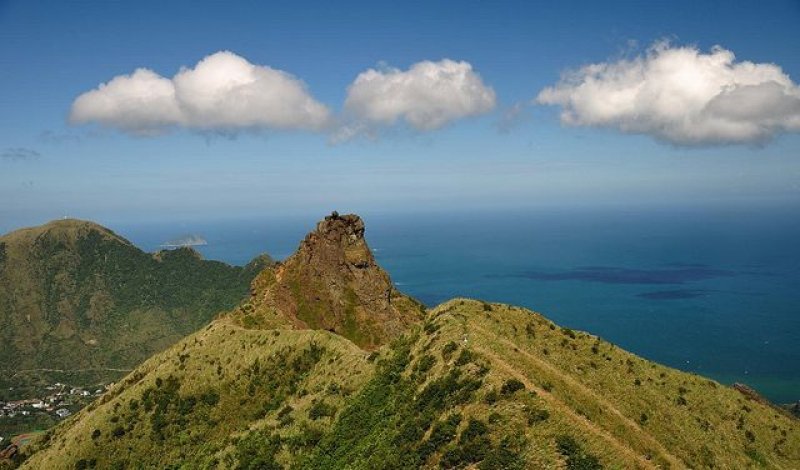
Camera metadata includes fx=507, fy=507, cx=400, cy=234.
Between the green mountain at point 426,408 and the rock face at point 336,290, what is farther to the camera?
the rock face at point 336,290

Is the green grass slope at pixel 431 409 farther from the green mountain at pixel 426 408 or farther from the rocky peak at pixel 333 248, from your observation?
the rocky peak at pixel 333 248

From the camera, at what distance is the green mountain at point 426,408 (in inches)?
1200

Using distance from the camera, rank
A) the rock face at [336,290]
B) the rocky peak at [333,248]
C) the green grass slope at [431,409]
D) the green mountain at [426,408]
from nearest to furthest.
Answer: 1. the green grass slope at [431,409]
2. the green mountain at [426,408]
3. the rock face at [336,290]
4. the rocky peak at [333,248]

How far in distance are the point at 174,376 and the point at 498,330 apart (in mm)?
39513

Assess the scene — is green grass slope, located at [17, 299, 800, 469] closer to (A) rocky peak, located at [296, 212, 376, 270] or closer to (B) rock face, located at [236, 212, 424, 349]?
(B) rock face, located at [236, 212, 424, 349]

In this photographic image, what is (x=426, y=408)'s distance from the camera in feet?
116

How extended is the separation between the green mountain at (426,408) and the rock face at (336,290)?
4.05 meters

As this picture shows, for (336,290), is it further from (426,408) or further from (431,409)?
(431,409)

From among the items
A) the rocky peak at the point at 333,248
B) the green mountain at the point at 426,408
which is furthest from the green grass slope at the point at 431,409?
the rocky peak at the point at 333,248

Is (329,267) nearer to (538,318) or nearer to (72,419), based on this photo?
(538,318)

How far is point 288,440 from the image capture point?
4375cm

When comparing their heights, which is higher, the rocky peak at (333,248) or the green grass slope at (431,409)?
the rocky peak at (333,248)

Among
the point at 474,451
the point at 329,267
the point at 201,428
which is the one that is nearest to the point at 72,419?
the point at 201,428

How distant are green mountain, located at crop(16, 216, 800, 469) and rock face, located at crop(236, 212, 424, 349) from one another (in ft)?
13.3
